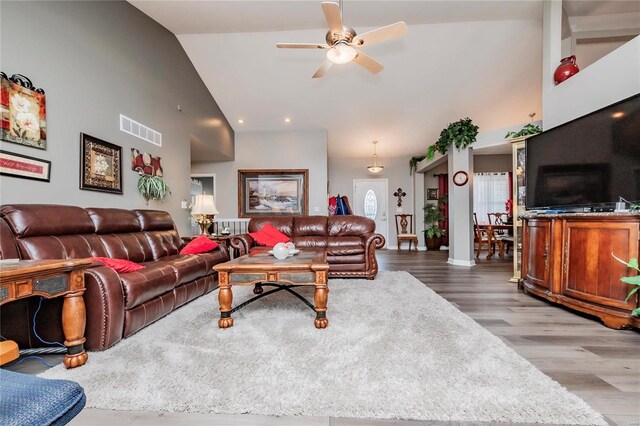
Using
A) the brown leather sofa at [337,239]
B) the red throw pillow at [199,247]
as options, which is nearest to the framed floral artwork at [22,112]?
the red throw pillow at [199,247]

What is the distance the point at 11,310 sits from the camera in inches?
69.4

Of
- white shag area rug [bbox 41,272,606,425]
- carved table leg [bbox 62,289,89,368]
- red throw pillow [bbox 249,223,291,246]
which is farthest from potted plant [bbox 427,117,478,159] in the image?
carved table leg [bbox 62,289,89,368]

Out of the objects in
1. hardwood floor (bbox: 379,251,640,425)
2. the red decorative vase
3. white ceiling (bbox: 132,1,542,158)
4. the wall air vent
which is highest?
white ceiling (bbox: 132,1,542,158)

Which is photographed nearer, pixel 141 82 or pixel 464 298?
pixel 464 298

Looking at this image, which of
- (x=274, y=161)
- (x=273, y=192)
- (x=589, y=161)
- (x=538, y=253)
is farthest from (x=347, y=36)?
(x=273, y=192)

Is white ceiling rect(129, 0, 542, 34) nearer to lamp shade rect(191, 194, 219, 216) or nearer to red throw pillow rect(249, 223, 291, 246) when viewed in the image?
lamp shade rect(191, 194, 219, 216)

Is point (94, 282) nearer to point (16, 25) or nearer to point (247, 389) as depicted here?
point (247, 389)

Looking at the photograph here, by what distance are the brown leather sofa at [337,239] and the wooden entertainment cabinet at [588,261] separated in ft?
6.03

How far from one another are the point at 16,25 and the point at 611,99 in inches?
213

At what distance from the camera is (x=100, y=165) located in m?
3.13

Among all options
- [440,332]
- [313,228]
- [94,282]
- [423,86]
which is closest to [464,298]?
[440,332]

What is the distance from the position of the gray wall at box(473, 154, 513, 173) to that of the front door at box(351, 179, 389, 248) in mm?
2616

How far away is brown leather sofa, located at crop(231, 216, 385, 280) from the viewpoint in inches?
156

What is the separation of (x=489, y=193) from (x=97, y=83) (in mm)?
8685
